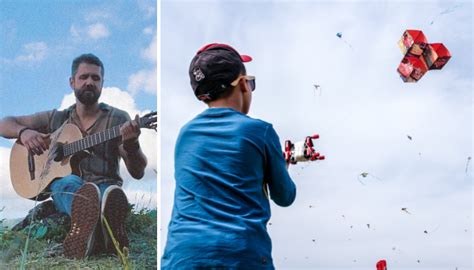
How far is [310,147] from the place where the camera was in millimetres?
847

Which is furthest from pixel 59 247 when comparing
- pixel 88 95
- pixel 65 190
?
pixel 88 95

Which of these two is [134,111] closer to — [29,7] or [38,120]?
[38,120]

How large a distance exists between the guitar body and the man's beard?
300mm

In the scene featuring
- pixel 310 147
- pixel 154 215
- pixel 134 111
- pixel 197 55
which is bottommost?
pixel 154 215

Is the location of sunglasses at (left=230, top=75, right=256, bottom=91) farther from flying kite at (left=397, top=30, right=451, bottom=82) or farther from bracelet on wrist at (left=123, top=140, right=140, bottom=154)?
bracelet on wrist at (left=123, top=140, right=140, bottom=154)

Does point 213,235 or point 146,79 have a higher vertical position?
point 146,79

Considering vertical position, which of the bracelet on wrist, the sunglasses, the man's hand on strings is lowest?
the sunglasses

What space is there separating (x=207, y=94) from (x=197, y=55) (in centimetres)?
6

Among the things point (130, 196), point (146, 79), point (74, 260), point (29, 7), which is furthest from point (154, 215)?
point (29, 7)

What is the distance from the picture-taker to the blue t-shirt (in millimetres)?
723

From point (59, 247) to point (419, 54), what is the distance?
2030 millimetres

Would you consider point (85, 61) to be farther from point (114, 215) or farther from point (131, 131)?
point (114, 215)

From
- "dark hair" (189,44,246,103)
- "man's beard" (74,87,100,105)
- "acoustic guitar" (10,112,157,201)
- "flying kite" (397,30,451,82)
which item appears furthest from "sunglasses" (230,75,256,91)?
"man's beard" (74,87,100,105)

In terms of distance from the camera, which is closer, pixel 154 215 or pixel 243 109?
pixel 243 109
